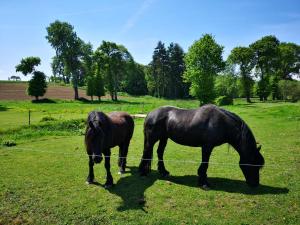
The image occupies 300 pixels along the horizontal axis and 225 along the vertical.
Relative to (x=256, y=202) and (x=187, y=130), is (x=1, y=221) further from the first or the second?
(x=256, y=202)

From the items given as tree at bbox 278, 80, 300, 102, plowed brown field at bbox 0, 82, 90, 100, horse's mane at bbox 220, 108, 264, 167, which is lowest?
horse's mane at bbox 220, 108, 264, 167

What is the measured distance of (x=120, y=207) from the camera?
7270 millimetres

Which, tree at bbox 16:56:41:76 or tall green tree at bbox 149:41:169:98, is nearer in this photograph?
tree at bbox 16:56:41:76

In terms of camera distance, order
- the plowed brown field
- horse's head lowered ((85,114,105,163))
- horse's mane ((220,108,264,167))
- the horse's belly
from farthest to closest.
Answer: the plowed brown field, the horse's belly, horse's mane ((220,108,264,167)), horse's head lowered ((85,114,105,163))

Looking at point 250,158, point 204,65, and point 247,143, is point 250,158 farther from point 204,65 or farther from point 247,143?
point 204,65

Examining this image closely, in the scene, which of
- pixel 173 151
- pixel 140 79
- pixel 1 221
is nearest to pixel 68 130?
pixel 173 151

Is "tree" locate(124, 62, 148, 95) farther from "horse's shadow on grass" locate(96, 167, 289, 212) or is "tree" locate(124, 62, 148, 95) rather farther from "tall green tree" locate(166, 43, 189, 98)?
"horse's shadow on grass" locate(96, 167, 289, 212)

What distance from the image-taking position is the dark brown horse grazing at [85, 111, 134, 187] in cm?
823

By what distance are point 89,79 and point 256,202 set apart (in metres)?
59.2

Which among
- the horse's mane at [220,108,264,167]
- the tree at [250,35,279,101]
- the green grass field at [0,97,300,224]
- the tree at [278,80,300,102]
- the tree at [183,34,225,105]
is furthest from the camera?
the tree at [250,35,279,101]

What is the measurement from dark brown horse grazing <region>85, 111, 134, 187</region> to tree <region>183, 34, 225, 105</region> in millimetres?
40177

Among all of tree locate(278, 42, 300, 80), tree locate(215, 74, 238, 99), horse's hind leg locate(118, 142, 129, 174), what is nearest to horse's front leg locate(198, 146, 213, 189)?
horse's hind leg locate(118, 142, 129, 174)

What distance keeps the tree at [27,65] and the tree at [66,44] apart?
723cm

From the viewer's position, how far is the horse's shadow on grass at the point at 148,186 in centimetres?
767
